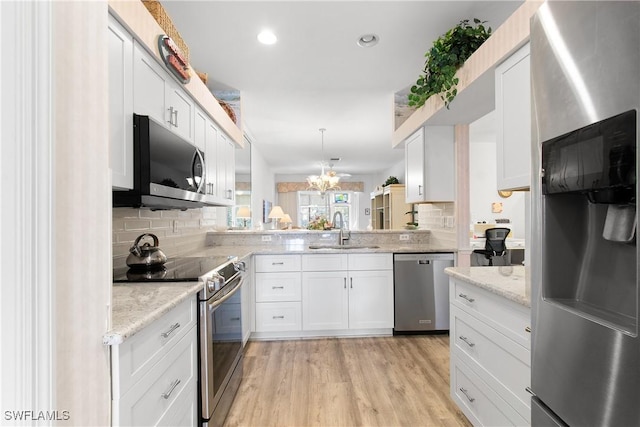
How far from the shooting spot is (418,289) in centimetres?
303

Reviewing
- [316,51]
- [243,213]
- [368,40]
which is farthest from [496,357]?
[243,213]

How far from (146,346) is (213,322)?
22.4 inches

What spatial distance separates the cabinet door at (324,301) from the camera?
117 inches

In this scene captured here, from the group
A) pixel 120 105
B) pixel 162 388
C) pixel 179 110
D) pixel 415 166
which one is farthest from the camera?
pixel 415 166

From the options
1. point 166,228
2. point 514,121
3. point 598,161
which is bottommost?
point 166,228

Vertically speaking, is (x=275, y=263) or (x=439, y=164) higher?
(x=439, y=164)

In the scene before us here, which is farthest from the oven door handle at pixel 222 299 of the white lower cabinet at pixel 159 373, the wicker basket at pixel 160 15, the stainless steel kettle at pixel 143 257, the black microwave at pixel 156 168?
the wicker basket at pixel 160 15

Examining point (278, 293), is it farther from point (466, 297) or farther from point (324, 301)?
point (466, 297)

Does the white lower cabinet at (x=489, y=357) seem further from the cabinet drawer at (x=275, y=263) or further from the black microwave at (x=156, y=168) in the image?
the black microwave at (x=156, y=168)

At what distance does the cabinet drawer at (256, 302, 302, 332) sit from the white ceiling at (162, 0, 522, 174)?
7.66 feet

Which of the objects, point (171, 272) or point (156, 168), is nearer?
point (156, 168)

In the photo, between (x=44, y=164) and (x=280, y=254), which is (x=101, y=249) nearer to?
(x=44, y=164)

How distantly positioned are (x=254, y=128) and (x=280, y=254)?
8.76 ft

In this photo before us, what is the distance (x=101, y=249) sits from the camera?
32.0 inches
